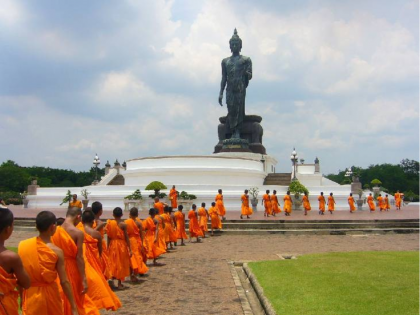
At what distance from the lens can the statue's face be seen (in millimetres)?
36219

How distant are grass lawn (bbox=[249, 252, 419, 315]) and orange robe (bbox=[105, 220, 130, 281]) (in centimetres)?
239

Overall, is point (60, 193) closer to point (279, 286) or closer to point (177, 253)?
point (177, 253)

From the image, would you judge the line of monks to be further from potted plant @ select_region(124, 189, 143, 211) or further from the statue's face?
the statue's face

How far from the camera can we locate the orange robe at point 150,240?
10.3 metres

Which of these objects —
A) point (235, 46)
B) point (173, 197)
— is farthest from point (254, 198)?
point (235, 46)

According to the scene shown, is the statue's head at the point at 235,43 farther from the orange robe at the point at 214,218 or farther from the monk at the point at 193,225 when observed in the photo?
the monk at the point at 193,225

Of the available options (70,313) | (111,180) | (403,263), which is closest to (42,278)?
(70,313)

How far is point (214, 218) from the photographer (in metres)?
16.4

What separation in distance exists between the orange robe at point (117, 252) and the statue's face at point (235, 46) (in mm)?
30039

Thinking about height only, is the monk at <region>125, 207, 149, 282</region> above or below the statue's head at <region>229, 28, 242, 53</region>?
below

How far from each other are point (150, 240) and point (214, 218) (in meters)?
6.01

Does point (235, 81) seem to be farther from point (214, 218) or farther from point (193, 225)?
point (193, 225)

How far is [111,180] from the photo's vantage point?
33719mm

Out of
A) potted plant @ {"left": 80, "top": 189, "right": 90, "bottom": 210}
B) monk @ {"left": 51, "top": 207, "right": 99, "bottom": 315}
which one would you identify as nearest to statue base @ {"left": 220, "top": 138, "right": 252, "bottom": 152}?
potted plant @ {"left": 80, "top": 189, "right": 90, "bottom": 210}
